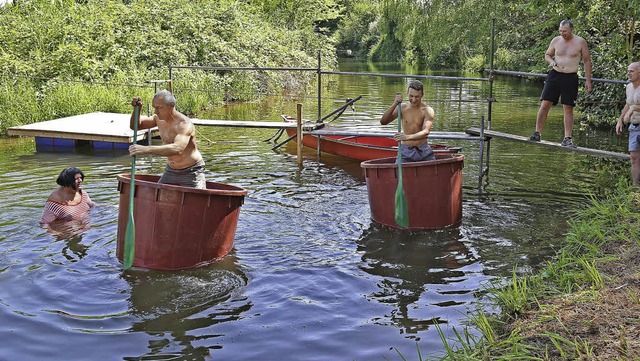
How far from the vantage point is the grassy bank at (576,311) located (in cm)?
463

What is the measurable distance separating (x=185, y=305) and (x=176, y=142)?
1.72 m

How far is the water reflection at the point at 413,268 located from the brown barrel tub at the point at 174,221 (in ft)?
5.34

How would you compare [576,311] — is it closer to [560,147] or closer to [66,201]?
[560,147]

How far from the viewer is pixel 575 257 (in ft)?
21.9

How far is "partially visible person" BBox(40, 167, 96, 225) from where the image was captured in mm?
8961

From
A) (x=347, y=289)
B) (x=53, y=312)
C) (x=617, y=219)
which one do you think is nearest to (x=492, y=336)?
(x=347, y=289)

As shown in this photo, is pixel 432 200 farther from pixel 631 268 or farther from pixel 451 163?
pixel 631 268

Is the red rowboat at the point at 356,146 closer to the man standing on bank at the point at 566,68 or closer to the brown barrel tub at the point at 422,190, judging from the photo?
the man standing on bank at the point at 566,68

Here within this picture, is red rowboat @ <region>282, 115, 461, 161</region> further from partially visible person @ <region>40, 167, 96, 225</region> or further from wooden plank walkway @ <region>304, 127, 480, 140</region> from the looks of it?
partially visible person @ <region>40, 167, 96, 225</region>

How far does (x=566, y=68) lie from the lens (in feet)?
32.8

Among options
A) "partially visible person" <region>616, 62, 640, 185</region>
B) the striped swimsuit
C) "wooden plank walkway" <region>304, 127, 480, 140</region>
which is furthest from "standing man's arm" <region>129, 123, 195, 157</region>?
"partially visible person" <region>616, 62, 640, 185</region>

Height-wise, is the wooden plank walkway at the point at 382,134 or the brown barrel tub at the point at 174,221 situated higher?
the wooden plank walkway at the point at 382,134

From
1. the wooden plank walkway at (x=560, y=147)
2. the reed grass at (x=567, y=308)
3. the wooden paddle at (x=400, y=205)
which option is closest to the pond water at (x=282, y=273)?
the wooden paddle at (x=400, y=205)

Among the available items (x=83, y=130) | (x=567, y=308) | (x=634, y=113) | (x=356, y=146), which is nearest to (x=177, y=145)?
(x=567, y=308)
